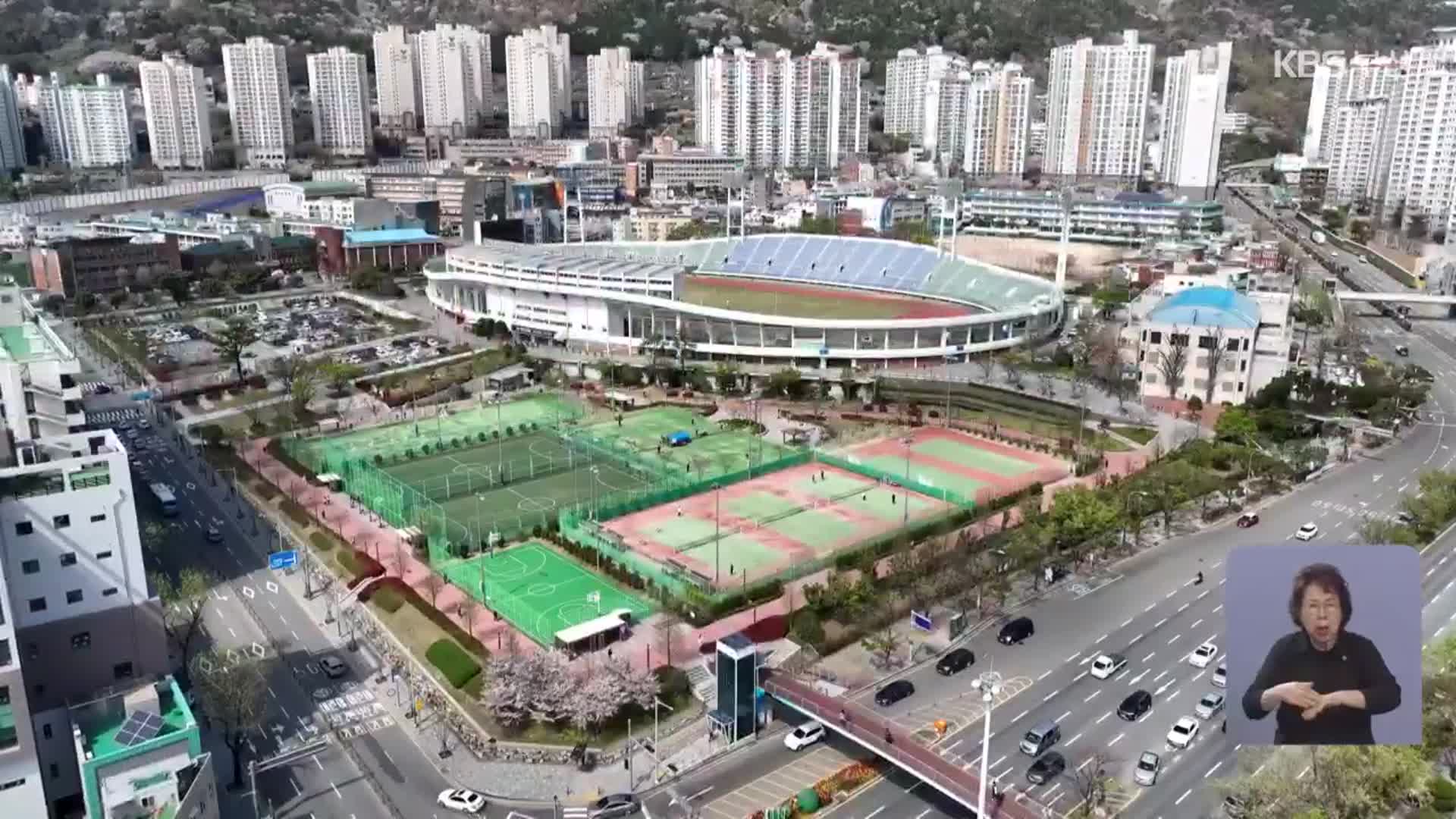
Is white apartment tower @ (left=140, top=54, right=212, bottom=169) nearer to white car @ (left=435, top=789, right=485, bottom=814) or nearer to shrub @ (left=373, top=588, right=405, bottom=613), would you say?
shrub @ (left=373, top=588, right=405, bottom=613)

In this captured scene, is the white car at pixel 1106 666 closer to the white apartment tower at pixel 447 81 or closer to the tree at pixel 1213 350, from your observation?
the tree at pixel 1213 350

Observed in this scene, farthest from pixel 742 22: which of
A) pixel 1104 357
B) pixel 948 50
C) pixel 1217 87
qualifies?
pixel 1104 357

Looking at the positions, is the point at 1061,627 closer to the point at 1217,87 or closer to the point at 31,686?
the point at 31,686

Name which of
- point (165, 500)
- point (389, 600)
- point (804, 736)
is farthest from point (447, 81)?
point (804, 736)

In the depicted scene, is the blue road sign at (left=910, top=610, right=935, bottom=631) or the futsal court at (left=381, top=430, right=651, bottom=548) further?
the futsal court at (left=381, top=430, right=651, bottom=548)

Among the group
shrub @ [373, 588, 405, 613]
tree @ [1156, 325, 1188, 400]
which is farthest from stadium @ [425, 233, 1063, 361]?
shrub @ [373, 588, 405, 613]

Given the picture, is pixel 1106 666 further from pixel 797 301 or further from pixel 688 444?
pixel 797 301
